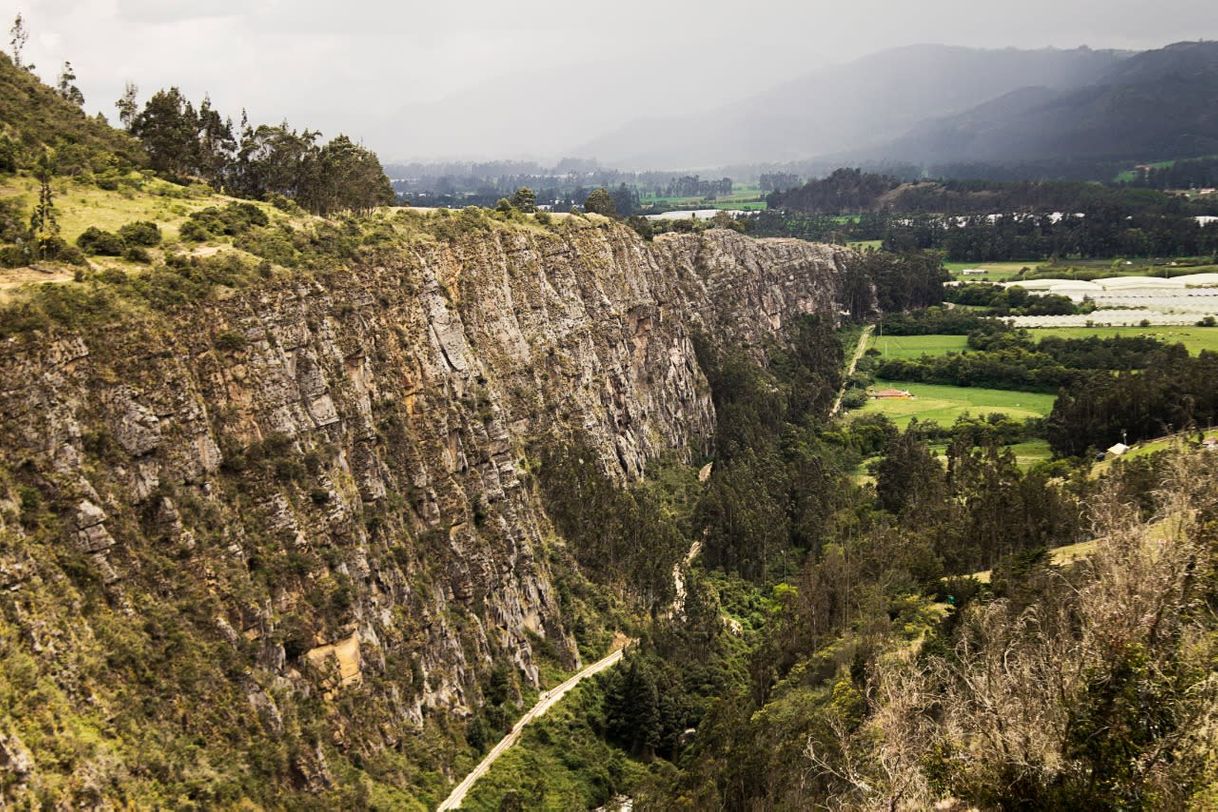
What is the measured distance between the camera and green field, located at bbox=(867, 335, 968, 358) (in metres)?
178

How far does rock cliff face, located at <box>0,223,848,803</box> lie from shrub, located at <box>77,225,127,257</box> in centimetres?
622

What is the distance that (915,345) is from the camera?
185375 millimetres

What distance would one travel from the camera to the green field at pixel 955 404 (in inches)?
5645

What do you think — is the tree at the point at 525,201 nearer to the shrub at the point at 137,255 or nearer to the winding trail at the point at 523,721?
the winding trail at the point at 523,721

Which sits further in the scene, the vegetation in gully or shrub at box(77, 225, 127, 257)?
shrub at box(77, 225, 127, 257)

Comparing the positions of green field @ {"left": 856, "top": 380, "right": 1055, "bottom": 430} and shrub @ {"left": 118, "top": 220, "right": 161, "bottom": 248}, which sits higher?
shrub @ {"left": 118, "top": 220, "right": 161, "bottom": 248}

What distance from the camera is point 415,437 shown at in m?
70.9

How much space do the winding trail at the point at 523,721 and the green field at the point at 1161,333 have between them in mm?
112675

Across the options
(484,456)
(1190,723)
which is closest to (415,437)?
(484,456)

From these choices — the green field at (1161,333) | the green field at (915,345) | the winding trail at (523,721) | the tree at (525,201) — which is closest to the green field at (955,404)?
the green field at (915,345)

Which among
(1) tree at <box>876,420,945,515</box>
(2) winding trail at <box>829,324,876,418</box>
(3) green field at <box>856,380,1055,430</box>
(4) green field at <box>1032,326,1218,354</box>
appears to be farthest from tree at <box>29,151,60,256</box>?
(4) green field at <box>1032,326,1218,354</box>

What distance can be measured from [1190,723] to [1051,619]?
733 inches

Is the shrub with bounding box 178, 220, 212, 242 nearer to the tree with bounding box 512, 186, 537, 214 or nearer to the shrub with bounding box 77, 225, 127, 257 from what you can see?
the shrub with bounding box 77, 225, 127, 257

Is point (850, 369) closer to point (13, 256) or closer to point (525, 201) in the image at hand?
point (525, 201)
